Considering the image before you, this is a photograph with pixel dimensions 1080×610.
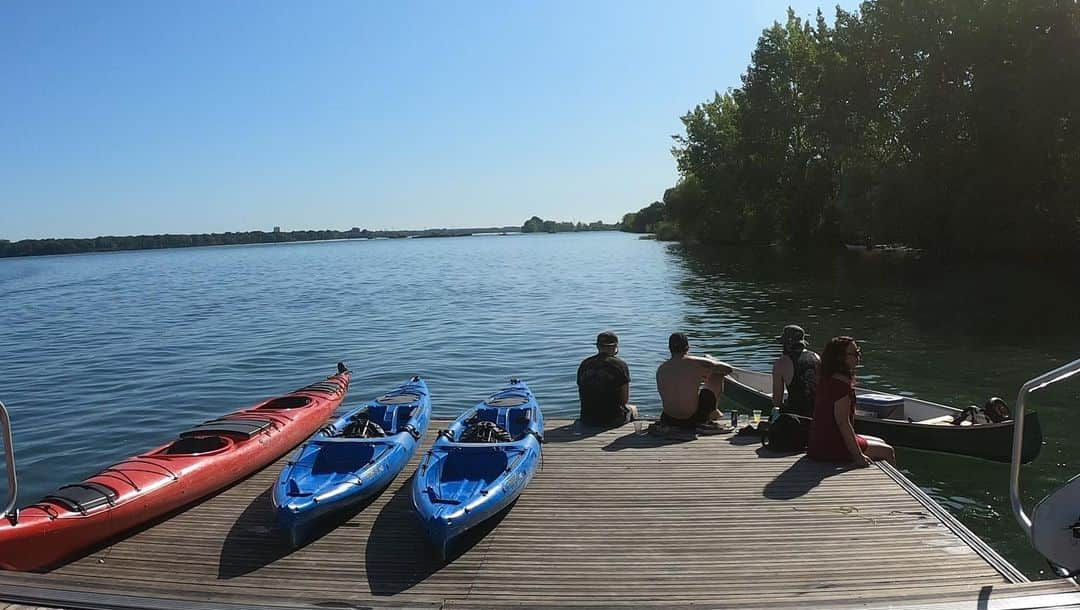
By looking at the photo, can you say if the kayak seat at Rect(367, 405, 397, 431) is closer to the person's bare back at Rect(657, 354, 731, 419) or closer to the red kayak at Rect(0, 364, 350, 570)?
the red kayak at Rect(0, 364, 350, 570)

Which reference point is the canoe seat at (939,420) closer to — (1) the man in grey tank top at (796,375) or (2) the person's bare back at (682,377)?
(1) the man in grey tank top at (796,375)

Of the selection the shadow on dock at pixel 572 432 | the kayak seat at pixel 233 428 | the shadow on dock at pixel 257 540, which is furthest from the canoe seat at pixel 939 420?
the kayak seat at pixel 233 428

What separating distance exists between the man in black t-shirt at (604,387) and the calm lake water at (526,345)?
4.12m

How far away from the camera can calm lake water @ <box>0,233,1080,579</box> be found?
12.9m

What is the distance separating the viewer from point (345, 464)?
7781 millimetres

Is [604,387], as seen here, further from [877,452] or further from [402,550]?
[402,550]

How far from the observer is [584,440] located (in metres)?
9.45

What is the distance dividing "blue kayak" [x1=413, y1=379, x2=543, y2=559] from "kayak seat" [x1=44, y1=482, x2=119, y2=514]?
3003mm

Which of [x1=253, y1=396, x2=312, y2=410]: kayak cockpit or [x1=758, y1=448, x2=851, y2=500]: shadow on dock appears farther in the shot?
[x1=253, y1=396, x2=312, y2=410]: kayak cockpit

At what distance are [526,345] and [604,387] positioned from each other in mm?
12628

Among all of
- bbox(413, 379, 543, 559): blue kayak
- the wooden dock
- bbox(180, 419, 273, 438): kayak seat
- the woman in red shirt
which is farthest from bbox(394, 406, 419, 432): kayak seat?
the woman in red shirt

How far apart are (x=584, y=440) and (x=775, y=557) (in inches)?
152

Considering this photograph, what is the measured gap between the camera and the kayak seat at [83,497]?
6607 millimetres

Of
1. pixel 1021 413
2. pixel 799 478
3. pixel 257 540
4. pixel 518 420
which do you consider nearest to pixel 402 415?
pixel 518 420
